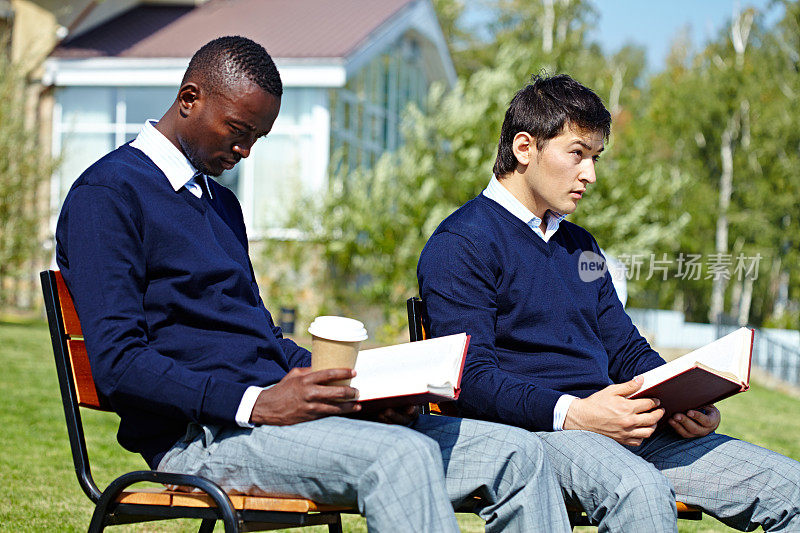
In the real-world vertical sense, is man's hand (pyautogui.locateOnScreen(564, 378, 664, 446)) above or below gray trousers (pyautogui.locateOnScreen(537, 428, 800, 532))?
above

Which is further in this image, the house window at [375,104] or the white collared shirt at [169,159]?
the house window at [375,104]

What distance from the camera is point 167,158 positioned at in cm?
262

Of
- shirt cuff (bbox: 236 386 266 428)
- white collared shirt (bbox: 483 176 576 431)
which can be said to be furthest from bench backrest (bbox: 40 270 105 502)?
white collared shirt (bbox: 483 176 576 431)

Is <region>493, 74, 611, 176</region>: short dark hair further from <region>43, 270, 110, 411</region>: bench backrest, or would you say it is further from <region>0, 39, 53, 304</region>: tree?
<region>0, 39, 53, 304</region>: tree

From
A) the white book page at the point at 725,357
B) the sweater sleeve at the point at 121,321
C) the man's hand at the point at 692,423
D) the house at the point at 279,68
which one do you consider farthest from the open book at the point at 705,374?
the house at the point at 279,68

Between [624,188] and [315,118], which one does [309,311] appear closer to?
[315,118]

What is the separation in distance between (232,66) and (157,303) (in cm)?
66

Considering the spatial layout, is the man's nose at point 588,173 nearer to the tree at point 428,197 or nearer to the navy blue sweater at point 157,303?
the navy blue sweater at point 157,303

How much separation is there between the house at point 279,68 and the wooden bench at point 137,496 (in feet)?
46.9

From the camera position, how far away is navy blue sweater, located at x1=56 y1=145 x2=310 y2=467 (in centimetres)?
226

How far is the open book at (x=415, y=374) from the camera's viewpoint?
7.27 feet

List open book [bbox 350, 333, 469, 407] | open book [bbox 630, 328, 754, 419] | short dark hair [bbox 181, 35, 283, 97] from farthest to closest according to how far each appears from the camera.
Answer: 1. short dark hair [bbox 181, 35, 283, 97]
2. open book [bbox 630, 328, 754, 419]
3. open book [bbox 350, 333, 469, 407]

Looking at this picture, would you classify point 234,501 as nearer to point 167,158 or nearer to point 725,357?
point 167,158

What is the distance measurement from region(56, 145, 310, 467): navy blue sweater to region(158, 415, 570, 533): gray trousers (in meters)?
0.10
